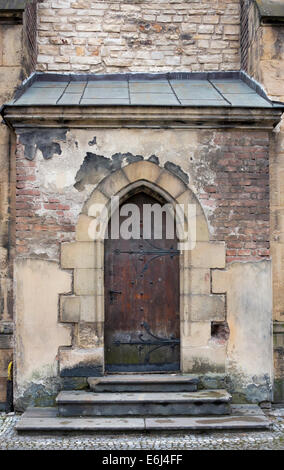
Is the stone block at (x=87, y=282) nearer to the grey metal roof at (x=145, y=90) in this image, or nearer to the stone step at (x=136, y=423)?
the stone step at (x=136, y=423)

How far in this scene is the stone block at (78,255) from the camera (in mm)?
6160

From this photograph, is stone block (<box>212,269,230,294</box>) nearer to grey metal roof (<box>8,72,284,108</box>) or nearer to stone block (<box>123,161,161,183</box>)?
stone block (<box>123,161,161,183</box>)

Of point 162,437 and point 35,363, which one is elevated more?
point 35,363

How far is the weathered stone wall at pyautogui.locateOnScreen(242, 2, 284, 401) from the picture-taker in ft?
21.4

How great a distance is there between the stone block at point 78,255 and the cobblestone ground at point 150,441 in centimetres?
193

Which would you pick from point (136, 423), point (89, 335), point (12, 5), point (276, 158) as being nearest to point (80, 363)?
point (89, 335)

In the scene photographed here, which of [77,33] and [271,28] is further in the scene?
[77,33]

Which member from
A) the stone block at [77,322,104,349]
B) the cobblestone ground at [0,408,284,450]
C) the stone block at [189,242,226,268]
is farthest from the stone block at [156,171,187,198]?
the cobblestone ground at [0,408,284,450]

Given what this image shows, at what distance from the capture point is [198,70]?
7.61m

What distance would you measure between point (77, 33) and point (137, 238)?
334cm

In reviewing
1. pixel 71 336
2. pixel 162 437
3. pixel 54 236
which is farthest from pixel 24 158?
pixel 162 437

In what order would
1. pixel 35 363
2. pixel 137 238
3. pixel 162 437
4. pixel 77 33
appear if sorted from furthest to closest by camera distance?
pixel 77 33 < pixel 137 238 < pixel 35 363 < pixel 162 437

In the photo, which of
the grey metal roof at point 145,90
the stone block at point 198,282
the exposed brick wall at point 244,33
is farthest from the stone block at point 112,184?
the exposed brick wall at point 244,33

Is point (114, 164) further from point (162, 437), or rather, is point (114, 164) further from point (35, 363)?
point (162, 437)
